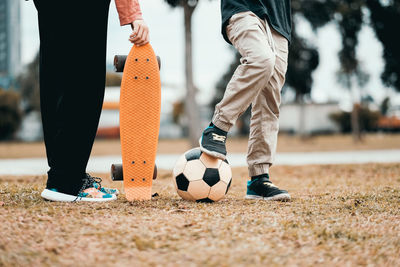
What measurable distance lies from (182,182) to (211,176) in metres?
0.21

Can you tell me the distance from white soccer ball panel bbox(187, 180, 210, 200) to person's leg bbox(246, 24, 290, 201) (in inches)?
18.4

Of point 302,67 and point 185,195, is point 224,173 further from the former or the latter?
point 302,67

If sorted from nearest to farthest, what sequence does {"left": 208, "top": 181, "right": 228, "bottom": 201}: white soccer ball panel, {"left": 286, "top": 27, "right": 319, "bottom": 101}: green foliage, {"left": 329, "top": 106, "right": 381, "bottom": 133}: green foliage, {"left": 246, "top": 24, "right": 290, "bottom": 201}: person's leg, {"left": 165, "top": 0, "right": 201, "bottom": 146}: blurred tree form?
1. {"left": 208, "top": 181, "right": 228, "bottom": 201}: white soccer ball panel
2. {"left": 246, "top": 24, "right": 290, "bottom": 201}: person's leg
3. {"left": 165, "top": 0, "right": 201, "bottom": 146}: blurred tree
4. {"left": 286, "top": 27, "right": 319, "bottom": 101}: green foliage
5. {"left": 329, "top": 106, "right": 381, "bottom": 133}: green foliage

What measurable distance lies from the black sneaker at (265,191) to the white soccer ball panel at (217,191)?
35 cm

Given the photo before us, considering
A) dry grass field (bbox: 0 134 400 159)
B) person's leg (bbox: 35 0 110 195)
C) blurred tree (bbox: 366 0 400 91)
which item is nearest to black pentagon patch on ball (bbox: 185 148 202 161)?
person's leg (bbox: 35 0 110 195)

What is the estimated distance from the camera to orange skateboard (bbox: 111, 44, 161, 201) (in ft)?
8.75

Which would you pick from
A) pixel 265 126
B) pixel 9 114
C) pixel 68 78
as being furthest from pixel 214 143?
pixel 9 114

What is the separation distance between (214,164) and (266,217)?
652mm

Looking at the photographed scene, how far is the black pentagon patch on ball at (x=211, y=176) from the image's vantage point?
2.75 m

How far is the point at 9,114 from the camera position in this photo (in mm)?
28234

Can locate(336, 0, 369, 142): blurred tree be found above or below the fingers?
above

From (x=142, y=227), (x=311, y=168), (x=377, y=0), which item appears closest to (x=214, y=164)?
(x=142, y=227)

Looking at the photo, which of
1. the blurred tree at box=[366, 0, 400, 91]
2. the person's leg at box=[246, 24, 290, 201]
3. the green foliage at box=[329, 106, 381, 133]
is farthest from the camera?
the green foliage at box=[329, 106, 381, 133]

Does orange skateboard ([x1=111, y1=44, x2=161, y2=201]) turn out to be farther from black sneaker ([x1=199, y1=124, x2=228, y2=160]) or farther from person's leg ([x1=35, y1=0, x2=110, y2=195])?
black sneaker ([x1=199, y1=124, x2=228, y2=160])
